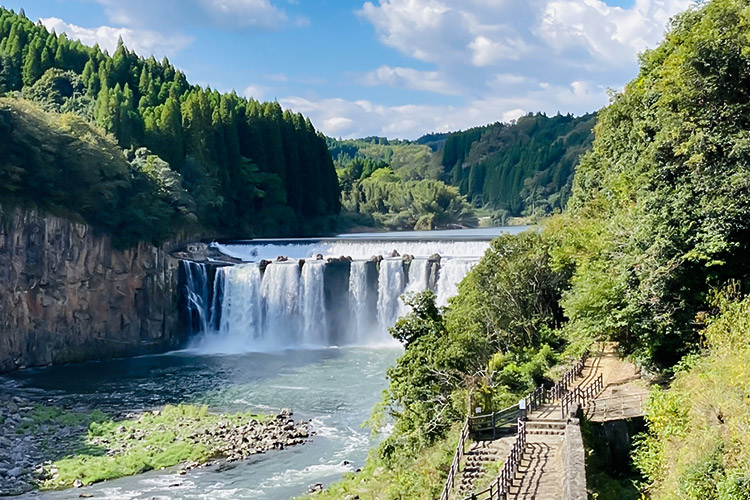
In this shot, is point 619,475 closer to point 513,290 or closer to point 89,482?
point 513,290

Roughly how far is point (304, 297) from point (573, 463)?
105 feet

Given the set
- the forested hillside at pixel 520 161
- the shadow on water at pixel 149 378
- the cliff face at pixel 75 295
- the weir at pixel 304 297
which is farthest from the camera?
the forested hillside at pixel 520 161

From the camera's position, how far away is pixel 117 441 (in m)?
25.9

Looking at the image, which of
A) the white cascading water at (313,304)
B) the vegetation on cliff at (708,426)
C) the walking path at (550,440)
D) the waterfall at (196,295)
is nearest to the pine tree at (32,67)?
the waterfall at (196,295)

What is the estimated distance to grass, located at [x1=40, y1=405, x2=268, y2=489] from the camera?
23.3 meters

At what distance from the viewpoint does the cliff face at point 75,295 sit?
37.6 metres

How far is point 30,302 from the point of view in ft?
126

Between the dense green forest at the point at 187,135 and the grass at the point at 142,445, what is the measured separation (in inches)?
737

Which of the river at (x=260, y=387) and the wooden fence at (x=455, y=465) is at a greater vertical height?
the wooden fence at (x=455, y=465)

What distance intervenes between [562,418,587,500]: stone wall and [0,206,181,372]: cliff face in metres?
30.9

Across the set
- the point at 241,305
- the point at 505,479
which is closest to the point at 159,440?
the point at 505,479

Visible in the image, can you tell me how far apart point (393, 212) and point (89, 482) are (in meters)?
63.5

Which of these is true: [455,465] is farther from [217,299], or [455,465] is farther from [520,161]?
[520,161]

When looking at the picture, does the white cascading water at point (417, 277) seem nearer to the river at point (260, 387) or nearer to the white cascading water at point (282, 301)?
the river at point (260, 387)
